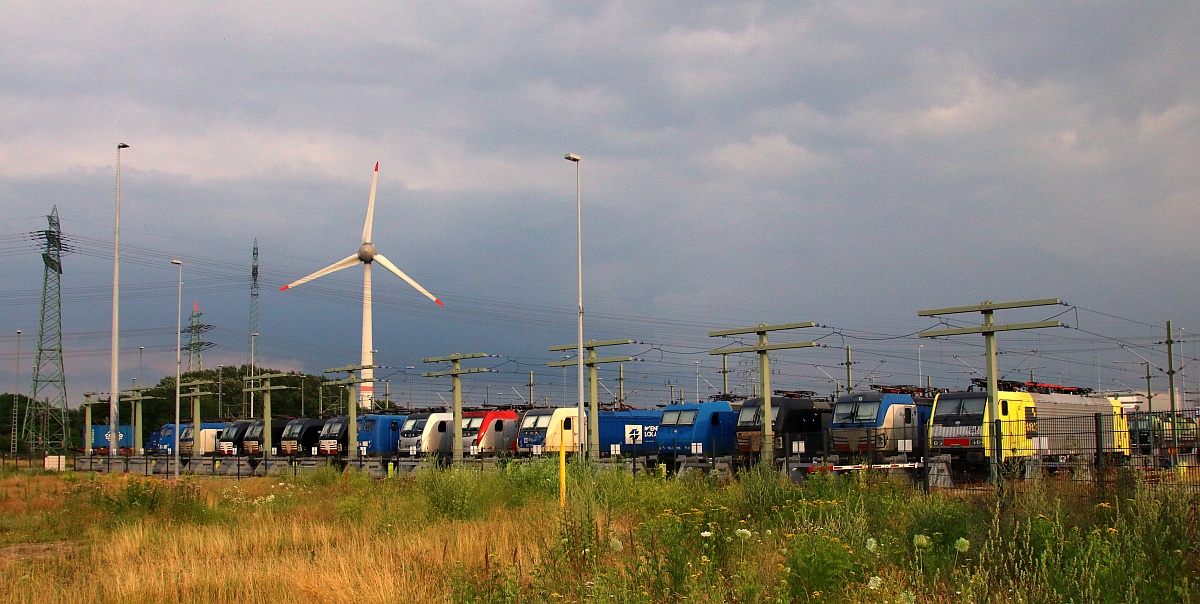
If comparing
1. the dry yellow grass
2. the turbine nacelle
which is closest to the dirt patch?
the dry yellow grass

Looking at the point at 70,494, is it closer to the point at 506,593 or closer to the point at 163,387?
the point at 506,593

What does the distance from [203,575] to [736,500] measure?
8551 mm

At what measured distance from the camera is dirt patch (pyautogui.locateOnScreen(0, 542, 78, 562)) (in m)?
18.4

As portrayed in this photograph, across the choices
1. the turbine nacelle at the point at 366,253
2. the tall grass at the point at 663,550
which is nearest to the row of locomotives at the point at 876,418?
the tall grass at the point at 663,550

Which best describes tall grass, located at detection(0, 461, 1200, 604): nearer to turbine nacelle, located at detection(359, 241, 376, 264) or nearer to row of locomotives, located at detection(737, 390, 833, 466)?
row of locomotives, located at detection(737, 390, 833, 466)

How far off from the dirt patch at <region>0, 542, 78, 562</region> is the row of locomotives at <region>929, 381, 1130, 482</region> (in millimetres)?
17241

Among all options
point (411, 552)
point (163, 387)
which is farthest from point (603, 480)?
point (163, 387)

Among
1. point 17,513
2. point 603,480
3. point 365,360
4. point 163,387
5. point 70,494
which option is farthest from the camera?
point 163,387

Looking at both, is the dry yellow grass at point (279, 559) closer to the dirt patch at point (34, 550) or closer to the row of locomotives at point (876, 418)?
the dirt patch at point (34, 550)

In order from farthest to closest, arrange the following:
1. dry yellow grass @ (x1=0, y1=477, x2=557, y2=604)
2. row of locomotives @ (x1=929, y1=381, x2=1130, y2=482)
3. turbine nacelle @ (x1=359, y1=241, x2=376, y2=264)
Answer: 1. turbine nacelle @ (x1=359, y1=241, x2=376, y2=264)
2. row of locomotives @ (x1=929, y1=381, x2=1130, y2=482)
3. dry yellow grass @ (x1=0, y1=477, x2=557, y2=604)

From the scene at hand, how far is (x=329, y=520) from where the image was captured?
71.5 ft

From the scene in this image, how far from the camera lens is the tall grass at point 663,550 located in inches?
388

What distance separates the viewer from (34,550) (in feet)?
64.5

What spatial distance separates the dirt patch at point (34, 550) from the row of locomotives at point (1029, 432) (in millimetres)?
17241
